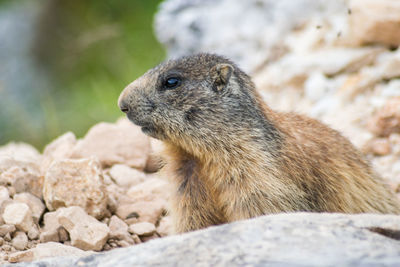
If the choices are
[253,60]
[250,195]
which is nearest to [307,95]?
[253,60]

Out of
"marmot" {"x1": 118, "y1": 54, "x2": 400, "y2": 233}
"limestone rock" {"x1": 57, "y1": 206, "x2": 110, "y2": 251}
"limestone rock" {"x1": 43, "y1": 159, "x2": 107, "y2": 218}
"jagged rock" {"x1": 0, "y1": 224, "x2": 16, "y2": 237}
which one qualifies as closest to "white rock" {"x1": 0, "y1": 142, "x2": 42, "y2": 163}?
"limestone rock" {"x1": 43, "y1": 159, "x2": 107, "y2": 218}

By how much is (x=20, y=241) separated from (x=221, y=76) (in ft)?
6.02

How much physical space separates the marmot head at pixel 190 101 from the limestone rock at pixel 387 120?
211 centimetres

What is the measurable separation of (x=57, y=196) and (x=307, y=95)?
3750 millimetres

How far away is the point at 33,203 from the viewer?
4086 mm

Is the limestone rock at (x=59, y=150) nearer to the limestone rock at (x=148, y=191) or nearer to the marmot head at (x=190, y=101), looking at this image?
the limestone rock at (x=148, y=191)

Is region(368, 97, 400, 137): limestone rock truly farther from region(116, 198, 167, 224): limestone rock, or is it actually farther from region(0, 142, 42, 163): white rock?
region(0, 142, 42, 163): white rock

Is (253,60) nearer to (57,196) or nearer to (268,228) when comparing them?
(57,196)

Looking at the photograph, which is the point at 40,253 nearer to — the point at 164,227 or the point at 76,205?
the point at 76,205

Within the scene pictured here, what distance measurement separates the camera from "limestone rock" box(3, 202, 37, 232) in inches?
150

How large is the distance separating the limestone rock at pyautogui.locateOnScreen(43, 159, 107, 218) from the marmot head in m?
0.58

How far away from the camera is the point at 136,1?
1023 centimetres

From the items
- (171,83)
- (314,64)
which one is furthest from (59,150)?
(314,64)

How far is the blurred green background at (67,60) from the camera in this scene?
9258mm
